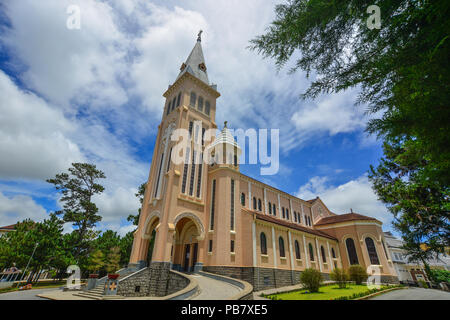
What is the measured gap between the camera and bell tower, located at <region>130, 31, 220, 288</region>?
18.2m

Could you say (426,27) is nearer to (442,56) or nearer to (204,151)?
(442,56)

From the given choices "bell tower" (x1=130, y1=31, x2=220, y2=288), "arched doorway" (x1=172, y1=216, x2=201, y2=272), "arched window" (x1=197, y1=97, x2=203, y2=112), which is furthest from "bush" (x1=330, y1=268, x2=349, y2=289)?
"arched window" (x1=197, y1=97, x2=203, y2=112)

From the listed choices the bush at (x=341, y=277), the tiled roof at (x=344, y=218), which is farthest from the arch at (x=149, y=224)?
the tiled roof at (x=344, y=218)

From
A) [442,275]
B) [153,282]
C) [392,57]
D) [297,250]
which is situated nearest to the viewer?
[392,57]

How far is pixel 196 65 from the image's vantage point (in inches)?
1122

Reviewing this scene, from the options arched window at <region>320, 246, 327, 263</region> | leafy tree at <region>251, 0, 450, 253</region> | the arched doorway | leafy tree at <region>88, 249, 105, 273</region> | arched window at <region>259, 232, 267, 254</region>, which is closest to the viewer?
leafy tree at <region>251, 0, 450, 253</region>

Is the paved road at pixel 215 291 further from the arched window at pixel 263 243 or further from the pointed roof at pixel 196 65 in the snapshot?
the pointed roof at pixel 196 65

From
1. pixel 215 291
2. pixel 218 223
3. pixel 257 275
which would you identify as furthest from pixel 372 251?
pixel 215 291

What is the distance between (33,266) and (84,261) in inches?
212

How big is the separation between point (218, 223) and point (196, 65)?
21271 mm

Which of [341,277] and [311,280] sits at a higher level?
[341,277]

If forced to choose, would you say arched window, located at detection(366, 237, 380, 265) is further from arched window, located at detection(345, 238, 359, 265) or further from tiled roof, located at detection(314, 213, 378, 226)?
tiled roof, located at detection(314, 213, 378, 226)

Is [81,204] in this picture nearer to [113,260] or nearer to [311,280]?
[113,260]

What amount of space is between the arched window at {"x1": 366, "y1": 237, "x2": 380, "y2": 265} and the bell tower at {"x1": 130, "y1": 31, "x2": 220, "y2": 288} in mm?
22050
